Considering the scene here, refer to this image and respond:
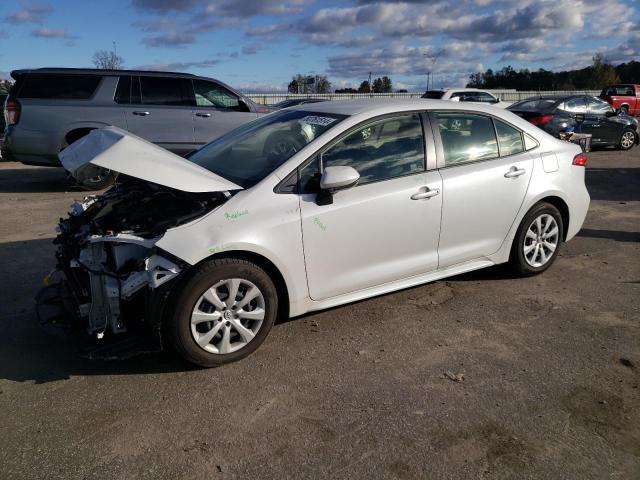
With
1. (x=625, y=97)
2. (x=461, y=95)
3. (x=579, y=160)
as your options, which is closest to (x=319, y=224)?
(x=579, y=160)

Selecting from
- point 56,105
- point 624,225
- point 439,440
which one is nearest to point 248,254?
point 439,440

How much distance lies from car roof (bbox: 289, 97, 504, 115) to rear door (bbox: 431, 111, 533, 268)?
0.08m

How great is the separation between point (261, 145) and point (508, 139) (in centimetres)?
218

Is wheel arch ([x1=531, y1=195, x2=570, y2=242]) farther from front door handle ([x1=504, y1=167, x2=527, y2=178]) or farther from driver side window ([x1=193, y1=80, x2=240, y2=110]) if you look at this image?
driver side window ([x1=193, y1=80, x2=240, y2=110])

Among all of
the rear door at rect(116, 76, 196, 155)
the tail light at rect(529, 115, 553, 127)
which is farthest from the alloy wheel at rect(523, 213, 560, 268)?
the tail light at rect(529, 115, 553, 127)

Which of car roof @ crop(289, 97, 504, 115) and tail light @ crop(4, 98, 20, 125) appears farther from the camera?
tail light @ crop(4, 98, 20, 125)

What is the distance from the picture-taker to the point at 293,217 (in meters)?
3.64

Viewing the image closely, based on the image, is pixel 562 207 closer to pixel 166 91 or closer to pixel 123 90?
pixel 166 91

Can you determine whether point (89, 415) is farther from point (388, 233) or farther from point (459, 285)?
point (459, 285)

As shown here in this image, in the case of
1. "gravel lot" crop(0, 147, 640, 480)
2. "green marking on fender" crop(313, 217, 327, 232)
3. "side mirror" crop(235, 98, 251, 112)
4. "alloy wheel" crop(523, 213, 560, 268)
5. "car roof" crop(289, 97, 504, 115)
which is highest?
"side mirror" crop(235, 98, 251, 112)

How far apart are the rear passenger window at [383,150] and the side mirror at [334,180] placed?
0.67ft

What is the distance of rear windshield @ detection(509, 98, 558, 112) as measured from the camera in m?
13.9

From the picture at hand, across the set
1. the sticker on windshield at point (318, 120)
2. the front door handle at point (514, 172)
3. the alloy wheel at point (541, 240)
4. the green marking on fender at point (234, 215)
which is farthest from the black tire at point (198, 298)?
the alloy wheel at point (541, 240)

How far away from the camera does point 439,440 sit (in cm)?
283
